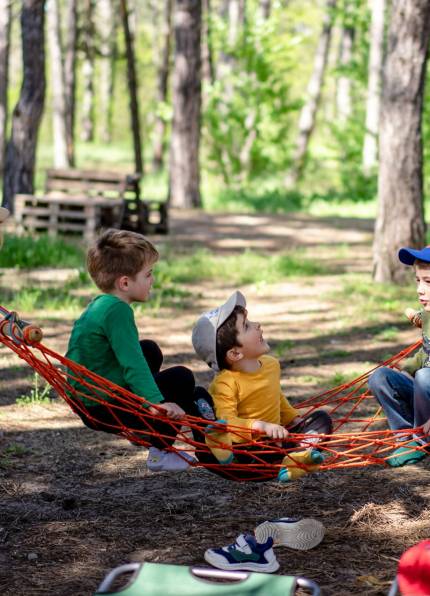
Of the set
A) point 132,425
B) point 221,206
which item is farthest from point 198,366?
point 221,206

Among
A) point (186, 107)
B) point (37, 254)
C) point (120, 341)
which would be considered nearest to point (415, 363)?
point (120, 341)

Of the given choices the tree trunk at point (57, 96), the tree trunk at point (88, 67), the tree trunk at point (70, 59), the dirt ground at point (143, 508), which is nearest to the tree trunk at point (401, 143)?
the dirt ground at point (143, 508)

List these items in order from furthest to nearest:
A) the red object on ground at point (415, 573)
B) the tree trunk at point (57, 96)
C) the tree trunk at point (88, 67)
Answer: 1. the tree trunk at point (88, 67)
2. the tree trunk at point (57, 96)
3. the red object on ground at point (415, 573)

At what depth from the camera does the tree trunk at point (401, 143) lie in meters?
9.15

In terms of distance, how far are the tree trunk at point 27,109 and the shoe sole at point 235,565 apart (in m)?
10.00

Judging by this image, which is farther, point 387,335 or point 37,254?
point 37,254

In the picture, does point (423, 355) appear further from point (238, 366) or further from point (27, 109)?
point (27, 109)

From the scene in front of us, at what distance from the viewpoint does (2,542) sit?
3816mm

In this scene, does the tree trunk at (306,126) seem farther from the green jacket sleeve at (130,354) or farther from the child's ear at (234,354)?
the green jacket sleeve at (130,354)

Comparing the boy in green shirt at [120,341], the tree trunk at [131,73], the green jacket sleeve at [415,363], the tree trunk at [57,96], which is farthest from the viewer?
the tree trunk at [57,96]

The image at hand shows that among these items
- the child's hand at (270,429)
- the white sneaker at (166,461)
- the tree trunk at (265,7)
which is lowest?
the white sneaker at (166,461)

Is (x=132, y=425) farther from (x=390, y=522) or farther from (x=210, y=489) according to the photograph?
(x=390, y=522)

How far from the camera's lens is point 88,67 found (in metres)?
34.2

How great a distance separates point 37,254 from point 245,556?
731 cm
